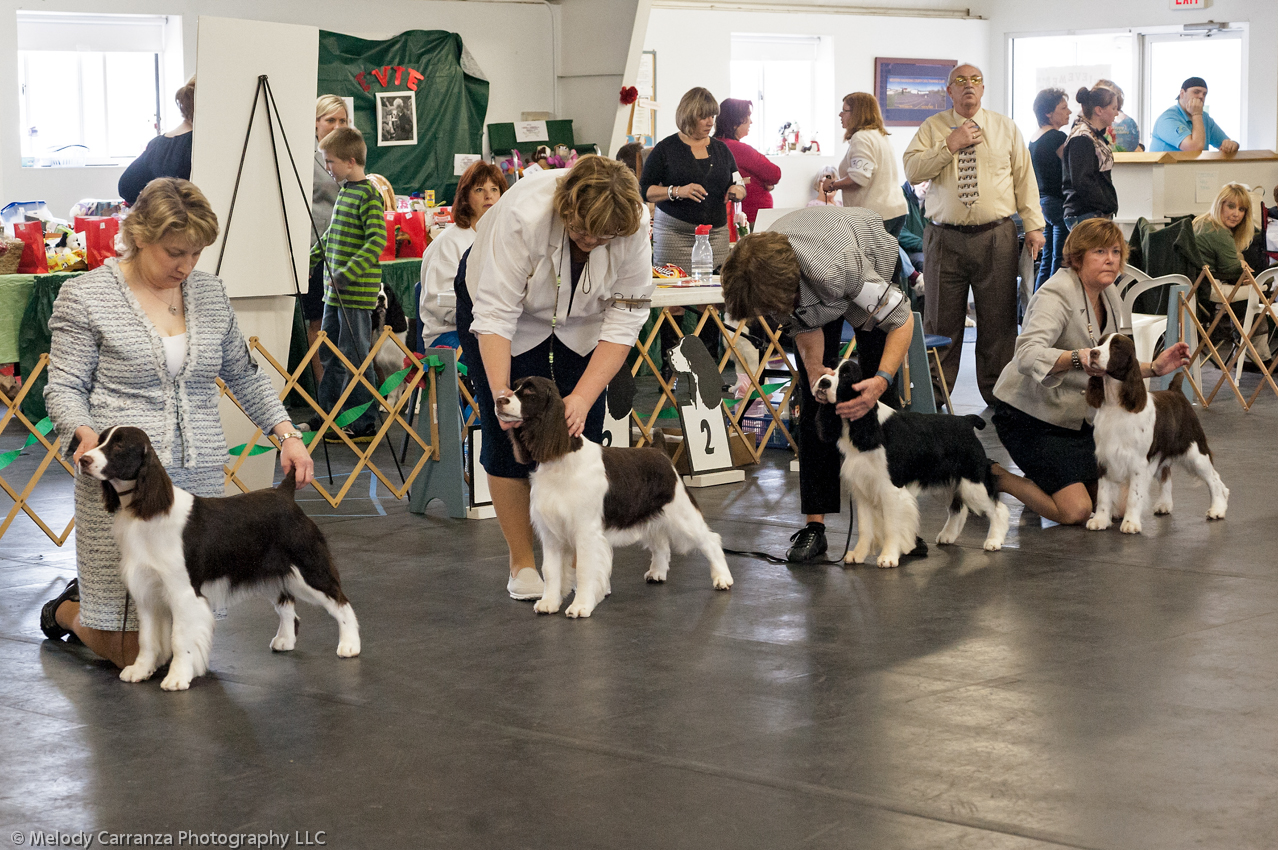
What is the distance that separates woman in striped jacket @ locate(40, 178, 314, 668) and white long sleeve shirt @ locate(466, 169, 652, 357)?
0.62m

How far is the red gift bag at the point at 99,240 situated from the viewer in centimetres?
629

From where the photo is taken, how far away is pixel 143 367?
3.17m

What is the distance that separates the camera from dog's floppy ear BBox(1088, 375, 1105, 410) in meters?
4.58

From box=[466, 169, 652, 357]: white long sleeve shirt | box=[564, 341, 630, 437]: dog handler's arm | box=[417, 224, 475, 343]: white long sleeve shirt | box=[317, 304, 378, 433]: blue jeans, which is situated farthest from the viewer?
box=[317, 304, 378, 433]: blue jeans

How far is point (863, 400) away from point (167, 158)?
3725 mm

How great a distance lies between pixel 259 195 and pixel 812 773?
352 centimetres

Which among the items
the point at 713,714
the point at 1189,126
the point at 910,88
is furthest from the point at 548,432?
the point at 910,88

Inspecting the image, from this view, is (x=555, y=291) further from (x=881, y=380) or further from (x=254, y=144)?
(x=254, y=144)

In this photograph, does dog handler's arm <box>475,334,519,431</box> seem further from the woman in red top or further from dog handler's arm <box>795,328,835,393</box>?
the woman in red top

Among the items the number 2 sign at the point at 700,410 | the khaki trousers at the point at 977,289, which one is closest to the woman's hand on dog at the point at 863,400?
the number 2 sign at the point at 700,410

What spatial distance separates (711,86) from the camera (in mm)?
13062

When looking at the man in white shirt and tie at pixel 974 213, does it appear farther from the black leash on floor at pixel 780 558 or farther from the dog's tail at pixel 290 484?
the dog's tail at pixel 290 484

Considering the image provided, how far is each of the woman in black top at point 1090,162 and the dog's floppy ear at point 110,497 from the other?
21.0ft

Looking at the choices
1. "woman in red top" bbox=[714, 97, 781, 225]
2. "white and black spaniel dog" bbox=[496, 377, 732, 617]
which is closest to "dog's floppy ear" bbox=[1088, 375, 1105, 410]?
"white and black spaniel dog" bbox=[496, 377, 732, 617]
